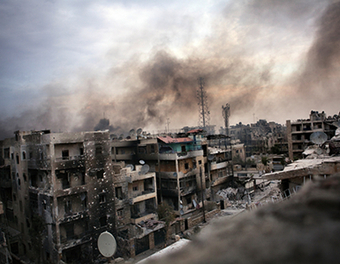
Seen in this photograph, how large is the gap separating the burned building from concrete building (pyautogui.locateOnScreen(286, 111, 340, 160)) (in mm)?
38213

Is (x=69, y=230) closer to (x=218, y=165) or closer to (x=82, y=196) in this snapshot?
(x=82, y=196)

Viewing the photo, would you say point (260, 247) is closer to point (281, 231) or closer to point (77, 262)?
point (281, 231)

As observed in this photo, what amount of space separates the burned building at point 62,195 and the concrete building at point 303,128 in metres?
38.2

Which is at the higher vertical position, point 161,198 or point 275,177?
point 275,177

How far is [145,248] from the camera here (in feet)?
75.7

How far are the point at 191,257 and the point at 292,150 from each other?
Result: 52.7m

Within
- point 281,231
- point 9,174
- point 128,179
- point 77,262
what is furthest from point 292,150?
point 281,231

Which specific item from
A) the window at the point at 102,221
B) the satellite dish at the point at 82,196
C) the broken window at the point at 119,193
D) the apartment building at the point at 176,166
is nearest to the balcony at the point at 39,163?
the satellite dish at the point at 82,196

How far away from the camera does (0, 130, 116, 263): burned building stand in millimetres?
20750

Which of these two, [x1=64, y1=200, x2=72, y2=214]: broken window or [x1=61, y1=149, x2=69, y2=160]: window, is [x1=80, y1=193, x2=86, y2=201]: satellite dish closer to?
[x1=64, y1=200, x2=72, y2=214]: broken window

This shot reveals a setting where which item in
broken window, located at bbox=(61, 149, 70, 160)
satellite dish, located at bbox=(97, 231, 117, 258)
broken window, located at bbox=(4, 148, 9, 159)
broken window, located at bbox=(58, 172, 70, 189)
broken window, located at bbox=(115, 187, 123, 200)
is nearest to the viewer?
satellite dish, located at bbox=(97, 231, 117, 258)

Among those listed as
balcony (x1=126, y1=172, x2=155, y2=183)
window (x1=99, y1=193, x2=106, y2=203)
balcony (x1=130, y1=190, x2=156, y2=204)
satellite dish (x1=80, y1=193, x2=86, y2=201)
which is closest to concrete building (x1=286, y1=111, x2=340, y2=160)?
balcony (x1=130, y1=190, x2=156, y2=204)

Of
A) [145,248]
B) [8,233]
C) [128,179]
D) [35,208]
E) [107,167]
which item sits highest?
[107,167]

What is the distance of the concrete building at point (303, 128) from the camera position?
152ft
